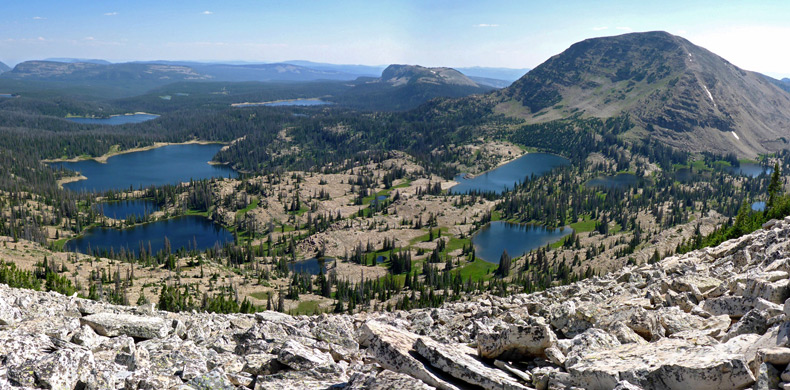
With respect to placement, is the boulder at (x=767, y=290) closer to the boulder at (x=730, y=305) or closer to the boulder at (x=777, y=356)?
the boulder at (x=730, y=305)

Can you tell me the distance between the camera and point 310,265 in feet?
595

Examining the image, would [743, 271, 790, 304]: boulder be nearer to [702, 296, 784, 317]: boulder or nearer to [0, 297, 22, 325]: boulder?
[702, 296, 784, 317]: boulder

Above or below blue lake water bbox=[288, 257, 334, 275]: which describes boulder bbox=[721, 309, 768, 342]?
above

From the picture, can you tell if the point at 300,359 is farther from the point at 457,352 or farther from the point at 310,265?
the point at 310,265

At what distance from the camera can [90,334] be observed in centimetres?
2689

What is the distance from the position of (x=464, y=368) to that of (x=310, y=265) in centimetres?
16842

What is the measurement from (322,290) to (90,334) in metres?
117

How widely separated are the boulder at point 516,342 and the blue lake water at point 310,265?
6099 inches

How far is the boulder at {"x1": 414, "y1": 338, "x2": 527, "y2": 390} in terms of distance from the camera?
17891 mm

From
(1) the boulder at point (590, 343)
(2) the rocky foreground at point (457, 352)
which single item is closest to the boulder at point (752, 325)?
(2) the rocky foreground at point (457, 352)

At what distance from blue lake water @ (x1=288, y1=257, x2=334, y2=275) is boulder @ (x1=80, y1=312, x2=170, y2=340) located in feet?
468

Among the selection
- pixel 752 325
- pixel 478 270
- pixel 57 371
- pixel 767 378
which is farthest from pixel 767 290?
pixel 478 270

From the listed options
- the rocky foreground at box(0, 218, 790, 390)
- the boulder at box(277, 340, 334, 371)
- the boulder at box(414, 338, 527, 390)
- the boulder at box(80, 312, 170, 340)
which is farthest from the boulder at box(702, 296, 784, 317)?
the boulder at box(80, 312, 170, 340)

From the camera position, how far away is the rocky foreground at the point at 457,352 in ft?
56.6
